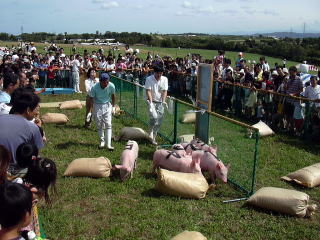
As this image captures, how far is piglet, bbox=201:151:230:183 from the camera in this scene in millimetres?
Answer: 6418

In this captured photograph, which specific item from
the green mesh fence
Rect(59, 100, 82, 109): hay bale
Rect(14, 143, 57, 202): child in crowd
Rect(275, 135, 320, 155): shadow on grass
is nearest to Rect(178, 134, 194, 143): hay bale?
the green mesh fence

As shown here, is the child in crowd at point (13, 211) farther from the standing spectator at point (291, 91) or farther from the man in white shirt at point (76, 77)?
the man in white shirt at point (76, 77)

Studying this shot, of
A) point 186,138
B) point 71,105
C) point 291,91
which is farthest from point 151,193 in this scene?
point 71,105

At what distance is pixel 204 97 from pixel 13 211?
5809 mm

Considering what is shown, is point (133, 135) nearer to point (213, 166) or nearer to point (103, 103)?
point (103, 103)

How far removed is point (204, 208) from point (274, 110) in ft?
20.8

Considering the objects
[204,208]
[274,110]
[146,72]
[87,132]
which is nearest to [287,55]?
[146,72]

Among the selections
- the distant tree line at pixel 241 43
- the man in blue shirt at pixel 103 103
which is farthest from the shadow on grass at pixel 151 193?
the distant tree line at pixel 241 43

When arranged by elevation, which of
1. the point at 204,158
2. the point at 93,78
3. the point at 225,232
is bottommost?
the point at 225,232

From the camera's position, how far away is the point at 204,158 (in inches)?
262

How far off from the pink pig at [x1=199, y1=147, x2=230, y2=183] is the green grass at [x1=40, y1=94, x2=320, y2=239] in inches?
10.4

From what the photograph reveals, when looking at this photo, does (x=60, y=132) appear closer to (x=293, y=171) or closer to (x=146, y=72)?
(x=293, y=171)

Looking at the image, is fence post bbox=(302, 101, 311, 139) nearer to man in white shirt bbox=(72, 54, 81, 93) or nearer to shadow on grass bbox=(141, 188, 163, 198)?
shadow on grass bbox=(141, 188, 163, 198)

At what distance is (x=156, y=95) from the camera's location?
8.75 metres
